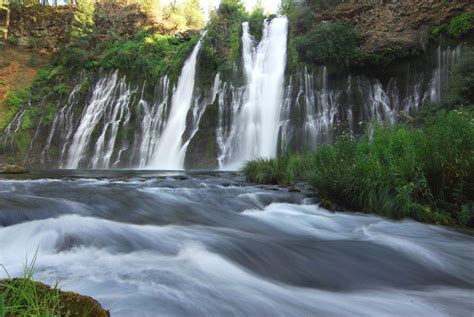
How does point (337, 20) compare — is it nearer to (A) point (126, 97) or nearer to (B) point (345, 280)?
(A) point (126, 97)

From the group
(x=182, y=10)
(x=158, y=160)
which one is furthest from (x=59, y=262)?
(x=182, y=10)

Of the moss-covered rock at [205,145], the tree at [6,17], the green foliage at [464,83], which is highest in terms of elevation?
the tree at [6,17]

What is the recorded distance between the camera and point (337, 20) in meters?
19.5

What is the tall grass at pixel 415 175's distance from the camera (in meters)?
5.75

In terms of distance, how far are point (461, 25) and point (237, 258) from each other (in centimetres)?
1660

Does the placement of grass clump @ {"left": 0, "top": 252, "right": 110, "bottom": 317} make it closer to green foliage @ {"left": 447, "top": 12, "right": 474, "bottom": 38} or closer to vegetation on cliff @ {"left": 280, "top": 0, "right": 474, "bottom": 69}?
vegetation on cliff @ {"left": 280, "top": 0, "right": 474, "bottom": 69}

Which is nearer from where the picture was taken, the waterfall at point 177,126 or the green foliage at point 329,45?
the green foliage at point 329,45

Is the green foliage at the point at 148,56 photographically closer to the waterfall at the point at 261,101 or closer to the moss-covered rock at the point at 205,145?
the moss-covered rock at the point at 205,145

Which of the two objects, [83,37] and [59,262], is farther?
[83,37]

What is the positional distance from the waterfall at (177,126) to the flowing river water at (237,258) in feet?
38.4

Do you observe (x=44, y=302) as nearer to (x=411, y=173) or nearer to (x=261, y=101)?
(x=411, y=173)

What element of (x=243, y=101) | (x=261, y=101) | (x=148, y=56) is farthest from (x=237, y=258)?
(x=148, y=56)

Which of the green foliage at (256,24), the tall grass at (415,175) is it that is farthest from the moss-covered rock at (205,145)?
the tall grass at (415,175)

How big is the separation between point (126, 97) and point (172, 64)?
11.6 ft
